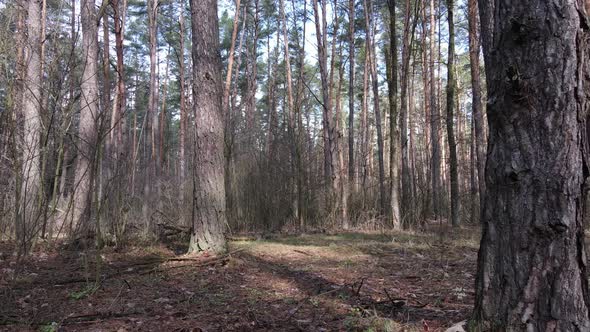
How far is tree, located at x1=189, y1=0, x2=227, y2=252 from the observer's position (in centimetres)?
A: 509

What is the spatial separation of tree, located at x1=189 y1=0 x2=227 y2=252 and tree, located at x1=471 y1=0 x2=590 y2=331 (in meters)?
3.73

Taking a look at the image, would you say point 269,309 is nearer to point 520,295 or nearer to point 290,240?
point 520,295

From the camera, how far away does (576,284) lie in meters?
1.78

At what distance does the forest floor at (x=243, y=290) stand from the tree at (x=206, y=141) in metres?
0.42

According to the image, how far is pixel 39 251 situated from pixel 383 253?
481 centimetres

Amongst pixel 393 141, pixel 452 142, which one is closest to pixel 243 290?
pixel 393 141

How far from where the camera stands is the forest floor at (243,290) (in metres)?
2.81

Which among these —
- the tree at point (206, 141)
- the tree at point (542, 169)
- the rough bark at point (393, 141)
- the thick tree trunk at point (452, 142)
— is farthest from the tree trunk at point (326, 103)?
the tree at point (542, 169)

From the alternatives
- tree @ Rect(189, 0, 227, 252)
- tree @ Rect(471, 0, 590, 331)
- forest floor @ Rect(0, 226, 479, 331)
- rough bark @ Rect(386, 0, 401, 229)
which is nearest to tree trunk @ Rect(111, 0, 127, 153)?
tree @ Rect(189, 0, 227, 252)

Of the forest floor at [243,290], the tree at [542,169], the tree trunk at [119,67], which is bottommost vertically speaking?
the forest floor at [243,290]

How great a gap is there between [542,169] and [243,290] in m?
2.85

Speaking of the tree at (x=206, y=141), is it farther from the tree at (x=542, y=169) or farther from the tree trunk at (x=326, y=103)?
the tree trunk at (x=326, y=103)

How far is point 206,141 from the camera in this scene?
5.15 m

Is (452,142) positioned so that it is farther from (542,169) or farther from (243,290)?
(542,169)
